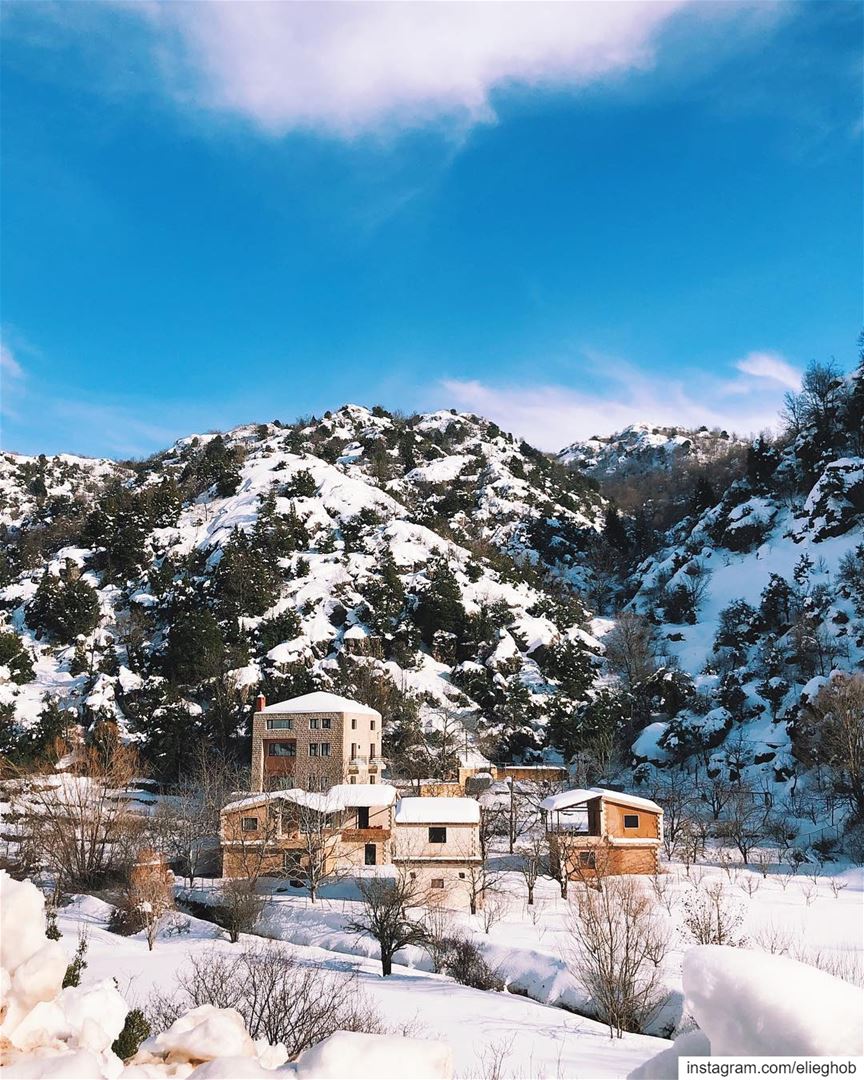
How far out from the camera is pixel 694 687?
203 feet

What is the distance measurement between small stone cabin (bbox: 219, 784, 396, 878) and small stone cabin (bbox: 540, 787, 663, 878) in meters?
Answer: 8.43

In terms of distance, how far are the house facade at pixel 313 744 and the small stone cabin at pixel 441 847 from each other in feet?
41.1

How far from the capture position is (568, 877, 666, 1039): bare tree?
878 inches

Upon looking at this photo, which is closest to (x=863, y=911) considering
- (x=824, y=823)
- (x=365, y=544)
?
(x=824, y=823)

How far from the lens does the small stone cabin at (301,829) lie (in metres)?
38.6

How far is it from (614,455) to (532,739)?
10650cm

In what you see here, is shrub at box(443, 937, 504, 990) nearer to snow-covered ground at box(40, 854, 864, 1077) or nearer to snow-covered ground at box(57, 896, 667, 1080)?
snow-covered ground at box(40, 854, 864, 1077)

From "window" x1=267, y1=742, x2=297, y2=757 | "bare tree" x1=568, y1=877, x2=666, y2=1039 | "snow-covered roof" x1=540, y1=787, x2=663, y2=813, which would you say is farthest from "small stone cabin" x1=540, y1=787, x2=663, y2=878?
"window" x1=267, y1=742, x2=297, y2=757

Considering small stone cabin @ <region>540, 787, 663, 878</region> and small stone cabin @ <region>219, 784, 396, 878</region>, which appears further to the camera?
small stone cabin @ <region>219, 784, 396, 878</region>

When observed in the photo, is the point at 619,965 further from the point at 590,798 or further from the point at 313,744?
the point at 313,744

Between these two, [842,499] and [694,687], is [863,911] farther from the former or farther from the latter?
[842,499]

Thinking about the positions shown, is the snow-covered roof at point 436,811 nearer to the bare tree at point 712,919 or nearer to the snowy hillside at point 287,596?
the bare tree at point 712,919

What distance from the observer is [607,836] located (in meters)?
39.2

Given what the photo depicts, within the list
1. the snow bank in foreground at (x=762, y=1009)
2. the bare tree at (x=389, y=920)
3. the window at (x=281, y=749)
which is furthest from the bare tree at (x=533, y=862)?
the snow bank in foreground at (x=762, y=1009)
